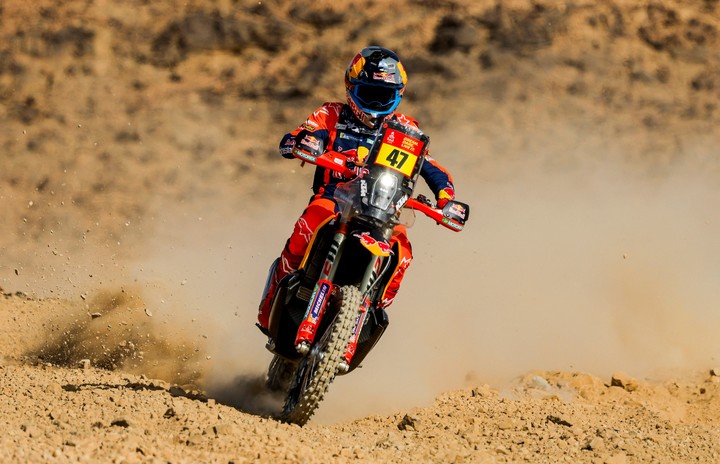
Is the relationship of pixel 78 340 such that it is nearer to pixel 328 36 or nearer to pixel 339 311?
pixel 339 311

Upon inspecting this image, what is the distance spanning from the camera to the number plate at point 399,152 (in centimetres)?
777

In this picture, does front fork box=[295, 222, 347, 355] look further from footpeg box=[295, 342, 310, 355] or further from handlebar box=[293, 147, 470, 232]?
handlebar box=[293, 147, 470, 232]

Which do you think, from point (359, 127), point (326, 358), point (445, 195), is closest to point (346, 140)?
point (359, 127)

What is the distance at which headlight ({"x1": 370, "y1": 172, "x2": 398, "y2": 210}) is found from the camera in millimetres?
7656

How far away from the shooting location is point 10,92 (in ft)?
58.9

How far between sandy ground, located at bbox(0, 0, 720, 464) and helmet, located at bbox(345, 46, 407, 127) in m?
2.34

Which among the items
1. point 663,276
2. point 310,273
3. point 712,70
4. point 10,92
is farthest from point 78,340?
point 712,70

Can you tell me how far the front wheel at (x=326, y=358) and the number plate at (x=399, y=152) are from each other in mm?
865

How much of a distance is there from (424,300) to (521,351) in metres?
1.42

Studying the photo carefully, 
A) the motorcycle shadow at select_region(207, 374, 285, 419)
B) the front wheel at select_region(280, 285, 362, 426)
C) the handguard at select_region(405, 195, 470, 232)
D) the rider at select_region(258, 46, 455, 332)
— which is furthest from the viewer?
the motorcycle shadow at select_region(207, 374, 285, 419)

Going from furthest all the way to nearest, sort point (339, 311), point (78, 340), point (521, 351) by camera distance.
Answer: point (521, 351), point (78, 340), point (339, 311)

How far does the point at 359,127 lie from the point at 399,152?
106 centimetres

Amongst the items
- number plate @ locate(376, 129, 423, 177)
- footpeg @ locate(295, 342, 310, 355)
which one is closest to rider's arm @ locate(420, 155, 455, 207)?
number plate @ locate(376, 129, 423, 177)

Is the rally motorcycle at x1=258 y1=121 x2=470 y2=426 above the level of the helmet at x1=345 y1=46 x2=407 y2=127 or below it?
below
